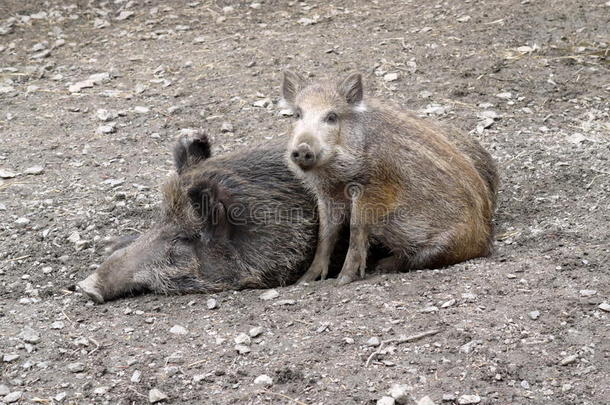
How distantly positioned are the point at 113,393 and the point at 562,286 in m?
2.59

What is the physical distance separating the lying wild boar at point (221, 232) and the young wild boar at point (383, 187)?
235 mm

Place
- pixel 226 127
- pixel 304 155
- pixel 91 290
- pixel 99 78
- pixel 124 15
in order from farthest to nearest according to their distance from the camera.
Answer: pixel 124 15 < pixel 99 78 < pixel 226 127 < pixel 91 290 < pixel 304 155

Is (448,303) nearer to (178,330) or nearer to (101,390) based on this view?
(178,330)

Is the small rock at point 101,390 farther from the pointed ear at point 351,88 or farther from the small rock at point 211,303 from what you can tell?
the pointed ear at point 351,88

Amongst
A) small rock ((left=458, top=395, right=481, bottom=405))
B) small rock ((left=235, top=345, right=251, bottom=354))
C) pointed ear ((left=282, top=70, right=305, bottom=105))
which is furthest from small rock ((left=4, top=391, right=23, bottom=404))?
pointed ear ((left=282, top=70, right=305, bottom=105))

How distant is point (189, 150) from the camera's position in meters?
6.20

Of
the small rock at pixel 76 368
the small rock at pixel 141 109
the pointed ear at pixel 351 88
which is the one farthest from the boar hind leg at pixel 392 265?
the small rock at pixel 141 109

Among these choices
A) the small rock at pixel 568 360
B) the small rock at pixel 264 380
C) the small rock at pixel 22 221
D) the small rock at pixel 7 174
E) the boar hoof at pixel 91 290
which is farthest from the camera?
the small rock at pixel 7 174

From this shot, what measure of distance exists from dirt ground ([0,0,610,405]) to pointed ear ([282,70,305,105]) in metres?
1.36

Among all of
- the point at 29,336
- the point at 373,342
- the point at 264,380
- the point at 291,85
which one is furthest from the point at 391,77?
the point at 264,380

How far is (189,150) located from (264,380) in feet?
7.38

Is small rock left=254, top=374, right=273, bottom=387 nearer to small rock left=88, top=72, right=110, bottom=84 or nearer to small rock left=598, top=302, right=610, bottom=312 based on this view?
small rock left=598, top=302, right=610, bottom=312

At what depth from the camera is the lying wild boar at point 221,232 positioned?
5926mm

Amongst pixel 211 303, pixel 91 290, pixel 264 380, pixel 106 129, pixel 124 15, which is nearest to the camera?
pixel 264 380
